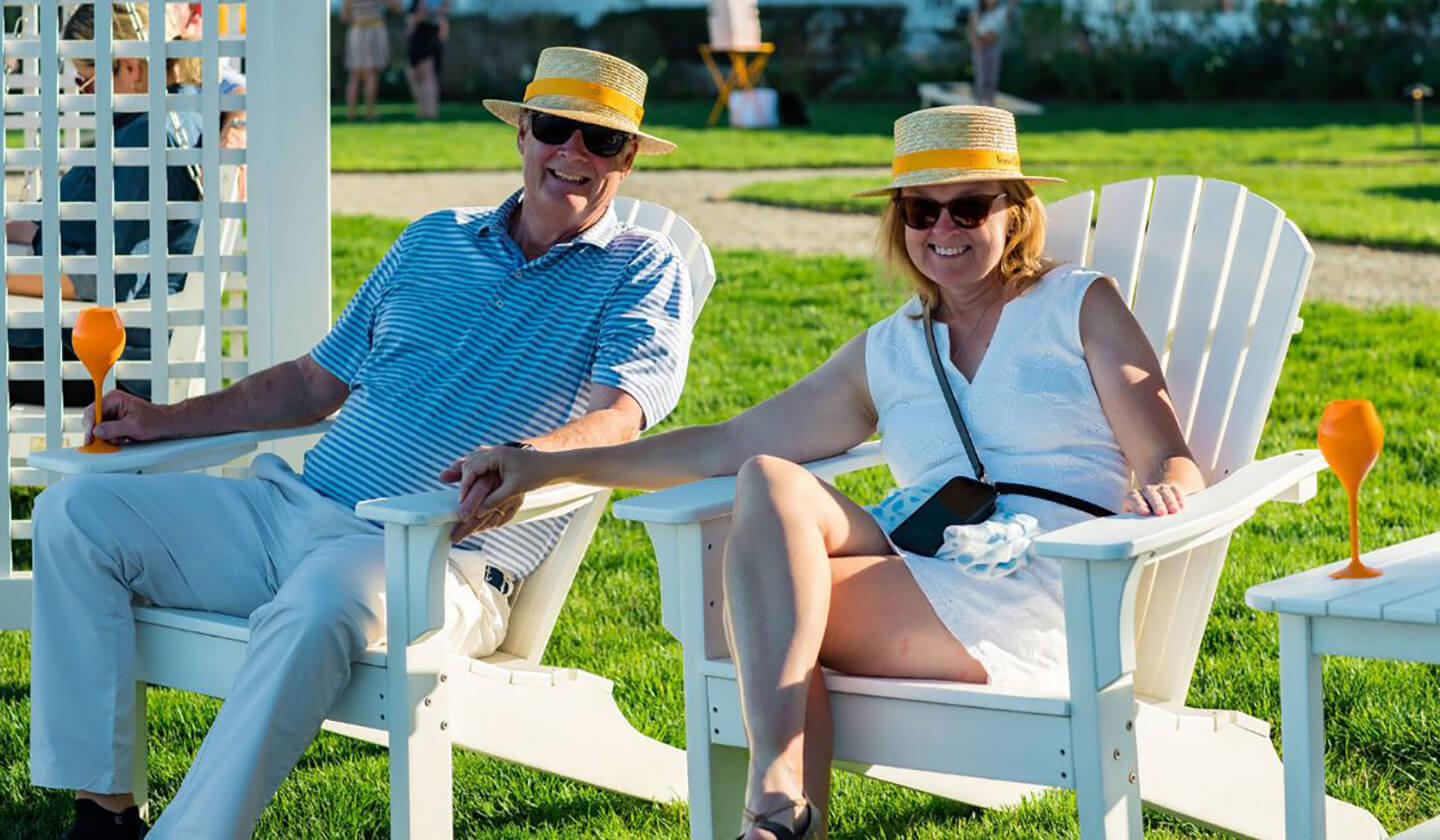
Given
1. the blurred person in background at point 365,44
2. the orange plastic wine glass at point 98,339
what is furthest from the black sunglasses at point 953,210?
the blurred person in background at point 365,44

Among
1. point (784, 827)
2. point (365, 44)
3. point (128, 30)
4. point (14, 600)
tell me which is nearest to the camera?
point (784, 827)

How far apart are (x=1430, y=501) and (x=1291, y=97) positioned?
572 inches

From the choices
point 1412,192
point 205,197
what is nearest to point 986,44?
point 1412,192

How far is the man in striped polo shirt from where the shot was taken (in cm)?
292

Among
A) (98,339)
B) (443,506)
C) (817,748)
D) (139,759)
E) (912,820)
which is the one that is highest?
(98,339)

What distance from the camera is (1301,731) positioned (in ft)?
7.47

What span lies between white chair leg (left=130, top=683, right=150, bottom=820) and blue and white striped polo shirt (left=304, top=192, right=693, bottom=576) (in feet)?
1.52

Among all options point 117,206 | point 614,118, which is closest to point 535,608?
point 614,118

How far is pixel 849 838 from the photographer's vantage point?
3.11 m

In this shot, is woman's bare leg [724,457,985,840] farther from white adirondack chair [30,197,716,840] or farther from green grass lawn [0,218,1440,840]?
green grass lawn [0,218,1440,840]

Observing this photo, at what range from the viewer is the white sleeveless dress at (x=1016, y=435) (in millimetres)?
2674

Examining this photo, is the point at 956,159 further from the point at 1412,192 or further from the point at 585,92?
the point at 1412,192

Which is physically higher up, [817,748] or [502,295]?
[502,295]

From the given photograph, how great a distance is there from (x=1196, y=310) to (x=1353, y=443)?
0.85 metres
